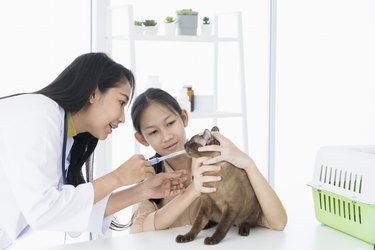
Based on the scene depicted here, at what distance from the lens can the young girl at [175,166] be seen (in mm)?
1393

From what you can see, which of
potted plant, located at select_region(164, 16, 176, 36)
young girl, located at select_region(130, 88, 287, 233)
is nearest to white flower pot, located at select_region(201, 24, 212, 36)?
potted plant, located at select_region(164, 16, 176, 36)

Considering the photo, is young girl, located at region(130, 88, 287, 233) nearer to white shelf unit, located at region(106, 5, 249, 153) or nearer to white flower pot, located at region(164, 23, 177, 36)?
white shelf unit, located at region(106, 5, 249, 153)

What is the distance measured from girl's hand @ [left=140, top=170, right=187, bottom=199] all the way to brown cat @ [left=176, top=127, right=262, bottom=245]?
0.20 m

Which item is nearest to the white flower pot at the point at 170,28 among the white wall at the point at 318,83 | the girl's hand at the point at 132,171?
the white wall at the point at 318,83

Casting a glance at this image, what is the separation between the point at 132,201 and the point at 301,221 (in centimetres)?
52

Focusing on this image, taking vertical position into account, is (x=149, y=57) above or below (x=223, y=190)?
above

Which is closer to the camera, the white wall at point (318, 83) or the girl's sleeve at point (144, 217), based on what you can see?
the girl's sleeve at point (144, 217)

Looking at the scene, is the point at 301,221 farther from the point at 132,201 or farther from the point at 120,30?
the point at 120,30

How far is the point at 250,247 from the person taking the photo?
4.37 ft

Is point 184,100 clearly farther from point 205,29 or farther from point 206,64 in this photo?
point 206,64

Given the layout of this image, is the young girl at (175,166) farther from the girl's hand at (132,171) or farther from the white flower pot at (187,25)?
the white flower pot at (187,25)

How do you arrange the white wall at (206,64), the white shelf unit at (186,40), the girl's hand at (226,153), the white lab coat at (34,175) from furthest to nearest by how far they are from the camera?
the white wall at (206,64) < the white shelf unit at (186,40) < the girl's hand at (226,153) < the white lab coat at (34,175)

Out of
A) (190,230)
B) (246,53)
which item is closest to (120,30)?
(246,53)

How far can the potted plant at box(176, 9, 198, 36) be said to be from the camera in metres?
2.71
